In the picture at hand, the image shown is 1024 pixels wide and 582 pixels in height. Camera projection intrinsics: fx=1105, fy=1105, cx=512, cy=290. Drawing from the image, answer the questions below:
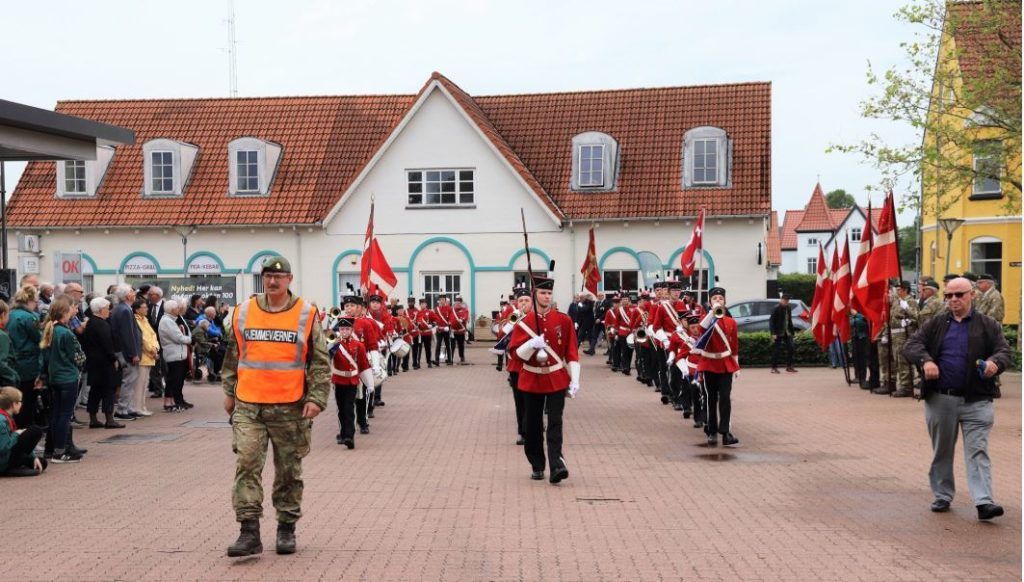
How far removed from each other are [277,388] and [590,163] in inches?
1058

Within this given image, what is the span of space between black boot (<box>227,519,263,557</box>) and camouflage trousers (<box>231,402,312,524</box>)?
54 mm

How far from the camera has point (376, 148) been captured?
109 feet

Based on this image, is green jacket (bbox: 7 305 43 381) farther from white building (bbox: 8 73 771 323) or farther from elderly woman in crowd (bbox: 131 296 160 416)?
white building (bbox: 8 73 771 323)

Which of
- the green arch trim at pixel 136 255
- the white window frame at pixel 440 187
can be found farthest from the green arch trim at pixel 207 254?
→ the white window frame at pixel 440 187

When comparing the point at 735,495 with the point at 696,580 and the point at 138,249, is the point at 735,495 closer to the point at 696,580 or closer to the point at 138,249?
the point at 696,580

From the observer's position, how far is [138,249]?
33.8 m

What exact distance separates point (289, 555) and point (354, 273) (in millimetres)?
26590

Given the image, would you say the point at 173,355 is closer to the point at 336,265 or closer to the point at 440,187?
the point at 336,265

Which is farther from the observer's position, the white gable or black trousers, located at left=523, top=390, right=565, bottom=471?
the white gable

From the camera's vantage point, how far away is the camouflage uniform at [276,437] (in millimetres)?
7168

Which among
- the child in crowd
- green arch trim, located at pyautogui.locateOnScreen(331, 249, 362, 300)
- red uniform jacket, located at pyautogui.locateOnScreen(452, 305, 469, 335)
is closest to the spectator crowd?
the child in crowd

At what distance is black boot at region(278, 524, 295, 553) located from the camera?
722 centimetres

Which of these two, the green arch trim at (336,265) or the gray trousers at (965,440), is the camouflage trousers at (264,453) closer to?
the gray trousers at (965,440)

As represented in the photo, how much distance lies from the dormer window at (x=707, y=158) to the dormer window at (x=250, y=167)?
41.8 ft
